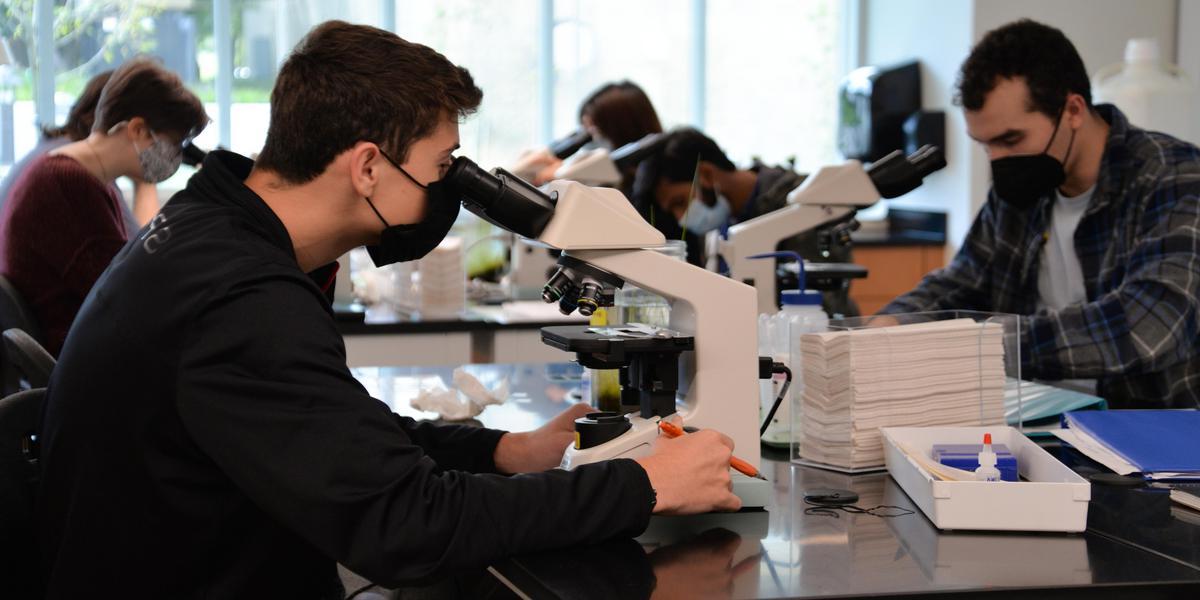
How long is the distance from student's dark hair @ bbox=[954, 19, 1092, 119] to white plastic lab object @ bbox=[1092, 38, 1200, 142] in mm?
1969

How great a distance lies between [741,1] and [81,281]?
3.85 meters

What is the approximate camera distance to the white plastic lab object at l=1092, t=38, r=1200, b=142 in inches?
164

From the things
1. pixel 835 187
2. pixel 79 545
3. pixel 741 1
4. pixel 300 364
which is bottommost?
pixel 79 545

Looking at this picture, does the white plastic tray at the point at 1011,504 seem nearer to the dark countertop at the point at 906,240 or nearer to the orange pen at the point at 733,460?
the orange pen at the point at 733,460

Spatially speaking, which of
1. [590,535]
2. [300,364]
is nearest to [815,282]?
[590,535]

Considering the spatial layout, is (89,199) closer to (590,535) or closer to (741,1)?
(590,535)

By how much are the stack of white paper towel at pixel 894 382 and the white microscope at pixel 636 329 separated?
21 centimetres

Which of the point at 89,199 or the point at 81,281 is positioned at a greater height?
the point at 89,199

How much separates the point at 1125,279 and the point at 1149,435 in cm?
62

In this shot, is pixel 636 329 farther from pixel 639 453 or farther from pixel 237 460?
pixel 237 460

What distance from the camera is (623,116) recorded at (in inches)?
167

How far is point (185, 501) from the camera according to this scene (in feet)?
3.98

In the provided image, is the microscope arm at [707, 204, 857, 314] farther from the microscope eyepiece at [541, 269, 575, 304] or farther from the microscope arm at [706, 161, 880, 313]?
the microscope eyepiece at [541, 269, 575, 304]

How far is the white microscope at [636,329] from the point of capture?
4.52 feet
